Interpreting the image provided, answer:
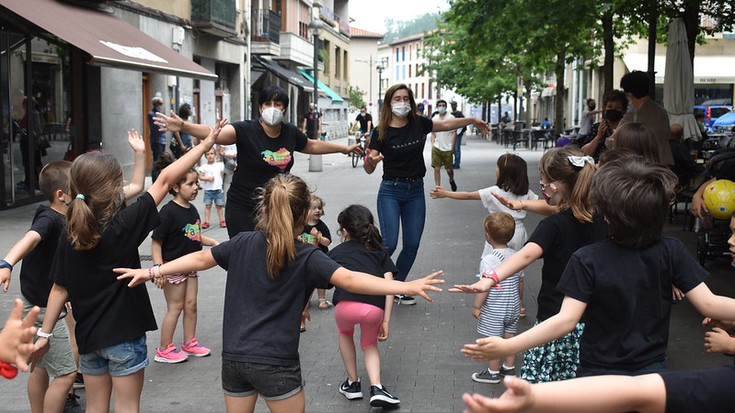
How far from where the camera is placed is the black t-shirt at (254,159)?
621cm

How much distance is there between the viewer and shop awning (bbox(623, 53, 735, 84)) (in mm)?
33250

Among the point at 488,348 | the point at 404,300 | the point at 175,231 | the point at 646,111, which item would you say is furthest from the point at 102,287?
the point at 646,111

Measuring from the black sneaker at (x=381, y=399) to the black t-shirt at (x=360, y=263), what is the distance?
495mm

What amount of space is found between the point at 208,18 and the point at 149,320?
73.1 ft

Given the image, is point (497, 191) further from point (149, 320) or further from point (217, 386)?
point (149, 320)

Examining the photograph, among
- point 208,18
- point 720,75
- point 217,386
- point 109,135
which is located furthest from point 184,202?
point 720,75

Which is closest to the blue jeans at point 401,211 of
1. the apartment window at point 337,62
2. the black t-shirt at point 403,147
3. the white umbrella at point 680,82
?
the black t-shirt at point 403,147

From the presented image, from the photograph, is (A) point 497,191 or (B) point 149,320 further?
(A) point 497,191

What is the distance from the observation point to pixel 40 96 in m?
16.7

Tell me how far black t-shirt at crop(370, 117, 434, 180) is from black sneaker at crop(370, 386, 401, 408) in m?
2.69

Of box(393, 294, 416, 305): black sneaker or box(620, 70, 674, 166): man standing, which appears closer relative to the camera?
box(393, 294, 416, 305): black sneaker

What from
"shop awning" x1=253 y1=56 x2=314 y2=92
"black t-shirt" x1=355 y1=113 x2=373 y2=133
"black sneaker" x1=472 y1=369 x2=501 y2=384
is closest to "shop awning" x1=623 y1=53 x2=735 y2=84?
"black t-shirt" x1=355 y1=113 x2=373 y2=133

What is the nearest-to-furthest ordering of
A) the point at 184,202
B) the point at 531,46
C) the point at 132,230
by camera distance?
the point at 132,230, the point at 184,202, the point at 531,46

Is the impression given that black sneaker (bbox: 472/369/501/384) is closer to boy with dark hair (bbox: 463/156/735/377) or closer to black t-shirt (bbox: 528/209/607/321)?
black t-shirt (bbox: 528/209/607/321)
